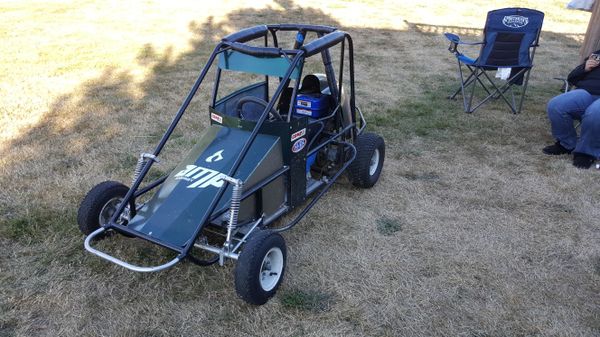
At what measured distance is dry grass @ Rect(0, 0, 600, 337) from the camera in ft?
8.94

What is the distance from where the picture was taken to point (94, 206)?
118 inches

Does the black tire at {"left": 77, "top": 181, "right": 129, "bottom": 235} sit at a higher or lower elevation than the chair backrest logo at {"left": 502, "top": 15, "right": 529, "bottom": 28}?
lower

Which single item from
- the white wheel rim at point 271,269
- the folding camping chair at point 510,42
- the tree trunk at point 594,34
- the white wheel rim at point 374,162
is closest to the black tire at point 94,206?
the white wheel rim at point 271,269

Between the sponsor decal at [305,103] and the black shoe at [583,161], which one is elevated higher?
the sponsor decal at [305,103]

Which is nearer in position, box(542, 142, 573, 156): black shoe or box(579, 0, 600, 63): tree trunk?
box(542, 142, 573, 156): black shoe

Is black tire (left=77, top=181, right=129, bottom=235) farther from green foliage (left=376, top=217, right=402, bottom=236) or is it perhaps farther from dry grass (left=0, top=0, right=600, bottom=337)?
green foliage (left=376, top=217, right=402, bottom=236)

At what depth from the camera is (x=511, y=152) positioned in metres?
5.03

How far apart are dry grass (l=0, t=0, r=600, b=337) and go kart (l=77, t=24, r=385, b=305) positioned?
0.26m

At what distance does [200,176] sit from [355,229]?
1279mm

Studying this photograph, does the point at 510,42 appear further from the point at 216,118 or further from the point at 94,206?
the point at 94,206

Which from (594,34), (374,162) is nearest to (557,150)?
(374,162)

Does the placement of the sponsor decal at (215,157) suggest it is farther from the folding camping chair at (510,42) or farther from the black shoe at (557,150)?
the folding camping chair at (510,42)

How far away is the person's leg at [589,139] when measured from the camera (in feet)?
14.7

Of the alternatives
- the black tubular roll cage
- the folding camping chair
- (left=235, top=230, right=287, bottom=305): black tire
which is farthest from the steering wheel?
the folding camping chair
